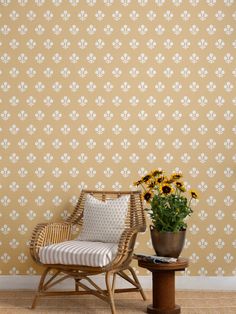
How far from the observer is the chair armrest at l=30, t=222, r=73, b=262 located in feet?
11.6

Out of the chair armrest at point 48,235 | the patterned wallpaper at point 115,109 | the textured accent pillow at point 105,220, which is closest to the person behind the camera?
the chair armrest at point 48,235

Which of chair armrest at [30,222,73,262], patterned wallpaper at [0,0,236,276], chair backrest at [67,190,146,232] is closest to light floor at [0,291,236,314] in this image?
patterned wallpaper at [0,0,236,276]

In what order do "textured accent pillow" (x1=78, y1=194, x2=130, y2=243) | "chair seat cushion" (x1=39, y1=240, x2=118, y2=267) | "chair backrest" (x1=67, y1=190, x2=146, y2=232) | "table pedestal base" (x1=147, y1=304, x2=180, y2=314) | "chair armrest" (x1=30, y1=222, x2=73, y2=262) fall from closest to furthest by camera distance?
"chair seat cushion" (x1=39, y1=240, x2=118, y2=267)
"table pedestal base" (x1=147, y1=304, x2=180, y2=314)
"chair armrest" (x1=30, y1=222, x2=73, y2=262)
"textured accent pillow" (x1=78, y1=194, x2=130, y2=243)
"chair backrest" (x1=67, y1=190, x2=146, y2=232)

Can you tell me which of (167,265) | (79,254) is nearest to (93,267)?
(79,254)

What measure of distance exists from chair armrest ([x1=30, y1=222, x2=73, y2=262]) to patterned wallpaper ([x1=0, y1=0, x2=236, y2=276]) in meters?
0.33

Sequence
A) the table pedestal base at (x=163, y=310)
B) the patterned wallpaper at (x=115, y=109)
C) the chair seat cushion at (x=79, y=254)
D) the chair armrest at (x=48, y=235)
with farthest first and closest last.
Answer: the patterned wallpaper at (x=115, y=109) < the chair armrest at (x=48, y=235) < the table pedestal base at (x=163, y=310) < the chair seat cushion at (x=79, y=254)

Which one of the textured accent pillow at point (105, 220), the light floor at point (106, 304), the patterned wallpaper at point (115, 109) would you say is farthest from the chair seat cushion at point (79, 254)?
the patterned wallpaper at point (115, 109)

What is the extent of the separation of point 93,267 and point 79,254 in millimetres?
124

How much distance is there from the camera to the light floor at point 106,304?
353cm

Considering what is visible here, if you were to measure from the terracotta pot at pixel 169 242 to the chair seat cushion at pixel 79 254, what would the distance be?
0.30 m

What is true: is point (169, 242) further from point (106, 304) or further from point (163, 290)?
point (106, 304)

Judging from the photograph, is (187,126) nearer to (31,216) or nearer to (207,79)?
(207,79)

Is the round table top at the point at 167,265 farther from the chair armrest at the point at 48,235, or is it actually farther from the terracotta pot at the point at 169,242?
the chair armrest at the point at 48,235

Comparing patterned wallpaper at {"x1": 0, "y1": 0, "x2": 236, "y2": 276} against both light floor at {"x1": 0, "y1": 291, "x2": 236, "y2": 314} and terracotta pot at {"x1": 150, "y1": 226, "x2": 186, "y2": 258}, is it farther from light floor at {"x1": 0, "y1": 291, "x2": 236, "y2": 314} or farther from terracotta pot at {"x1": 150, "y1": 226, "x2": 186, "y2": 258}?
terracotta pot at {"x1": 150, "y1": 226, "x2": 186, "y2": 258}
